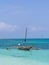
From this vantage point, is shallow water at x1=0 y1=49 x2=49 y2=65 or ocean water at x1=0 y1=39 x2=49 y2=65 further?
ocean water at x1=0 y1=39 x2=49 y2=65

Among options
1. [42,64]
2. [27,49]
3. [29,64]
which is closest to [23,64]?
[29,64]

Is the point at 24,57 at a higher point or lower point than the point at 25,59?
lower

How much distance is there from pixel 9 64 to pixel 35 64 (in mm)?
2219

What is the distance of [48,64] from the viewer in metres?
17.4

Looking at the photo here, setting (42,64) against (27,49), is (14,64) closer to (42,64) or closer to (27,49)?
(42,64)

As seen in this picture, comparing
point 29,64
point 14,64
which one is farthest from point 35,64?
point 14,64

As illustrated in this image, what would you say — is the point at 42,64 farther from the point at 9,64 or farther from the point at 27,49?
the point at 27,49

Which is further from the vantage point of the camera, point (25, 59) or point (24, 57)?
point (24, 57)

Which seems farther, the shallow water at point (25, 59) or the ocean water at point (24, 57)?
the ocean water at point (24, 57)

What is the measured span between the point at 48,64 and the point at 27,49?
1400 cm

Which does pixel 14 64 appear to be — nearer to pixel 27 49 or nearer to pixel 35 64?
pixel 35 64

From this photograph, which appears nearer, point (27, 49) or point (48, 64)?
point (48, 64)

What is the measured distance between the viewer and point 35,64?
56.0 feet

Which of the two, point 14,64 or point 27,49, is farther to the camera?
point 27,49
